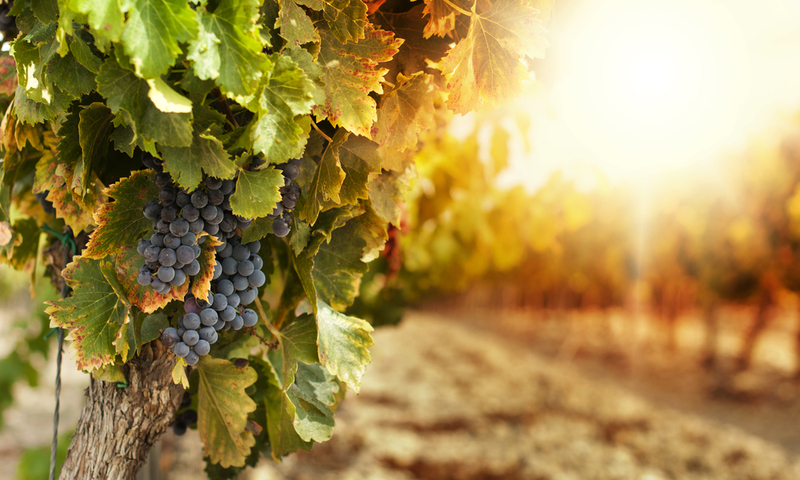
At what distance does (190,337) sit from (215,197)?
24 cm

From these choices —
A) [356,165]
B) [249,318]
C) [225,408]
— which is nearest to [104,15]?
[356,165]

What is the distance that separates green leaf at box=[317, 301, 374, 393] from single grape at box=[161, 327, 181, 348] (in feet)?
0.76

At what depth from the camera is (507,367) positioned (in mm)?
10102

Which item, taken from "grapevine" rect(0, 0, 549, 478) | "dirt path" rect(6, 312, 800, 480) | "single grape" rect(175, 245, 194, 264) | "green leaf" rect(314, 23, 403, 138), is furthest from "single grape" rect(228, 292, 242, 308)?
"dirt path" rect(6, 312, 800, 480)

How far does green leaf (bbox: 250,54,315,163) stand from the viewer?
27.8 inches

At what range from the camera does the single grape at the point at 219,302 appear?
2.81 ft

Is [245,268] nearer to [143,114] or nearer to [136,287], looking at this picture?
[136,287]

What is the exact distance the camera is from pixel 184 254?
776mm

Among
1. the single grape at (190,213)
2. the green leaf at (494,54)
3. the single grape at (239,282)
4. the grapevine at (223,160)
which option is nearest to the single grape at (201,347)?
the grapevine at (223,160)

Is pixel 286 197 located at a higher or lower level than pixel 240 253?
higher

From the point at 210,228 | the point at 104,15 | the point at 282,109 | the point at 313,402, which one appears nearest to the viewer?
the point at 104,15

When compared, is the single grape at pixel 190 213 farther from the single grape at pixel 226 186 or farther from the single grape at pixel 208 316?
the single grape at pixel 208 316

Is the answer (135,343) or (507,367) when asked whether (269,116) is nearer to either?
(135,343)

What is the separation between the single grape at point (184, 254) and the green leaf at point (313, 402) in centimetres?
32
